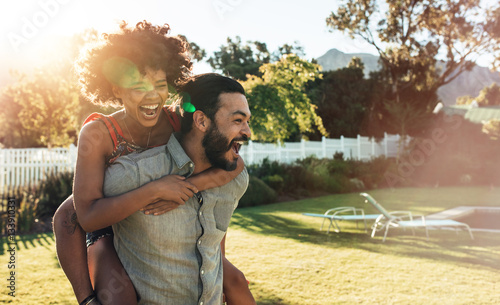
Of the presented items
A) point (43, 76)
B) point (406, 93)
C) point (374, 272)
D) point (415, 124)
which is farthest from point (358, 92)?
point (374, 272)

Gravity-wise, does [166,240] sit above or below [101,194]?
below

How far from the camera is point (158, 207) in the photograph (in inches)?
75.4

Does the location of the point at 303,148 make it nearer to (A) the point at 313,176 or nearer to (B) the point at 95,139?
(A) the point at 313,176

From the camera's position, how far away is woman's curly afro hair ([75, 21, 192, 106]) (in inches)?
83.7

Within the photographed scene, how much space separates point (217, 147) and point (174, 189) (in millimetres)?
296

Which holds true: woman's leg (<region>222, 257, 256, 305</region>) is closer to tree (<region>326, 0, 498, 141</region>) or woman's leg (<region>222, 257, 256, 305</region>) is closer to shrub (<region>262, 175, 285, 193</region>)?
shrub (<region>262, 175, 285, 193</region>)

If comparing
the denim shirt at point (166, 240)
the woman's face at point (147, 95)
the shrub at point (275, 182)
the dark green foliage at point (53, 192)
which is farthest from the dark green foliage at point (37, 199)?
the denim shirt at point (166, 240)

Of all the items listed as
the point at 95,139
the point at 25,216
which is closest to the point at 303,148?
the point at 25,216

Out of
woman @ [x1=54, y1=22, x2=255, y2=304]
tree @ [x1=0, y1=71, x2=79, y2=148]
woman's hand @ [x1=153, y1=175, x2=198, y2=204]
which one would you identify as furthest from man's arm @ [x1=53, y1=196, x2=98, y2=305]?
tree @ [x1=0, y1=71, x2=79, y2=148]

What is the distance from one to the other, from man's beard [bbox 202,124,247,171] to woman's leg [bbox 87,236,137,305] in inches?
24.0

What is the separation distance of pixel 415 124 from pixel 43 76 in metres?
23.9

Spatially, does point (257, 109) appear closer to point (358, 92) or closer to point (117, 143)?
point (117, 143)

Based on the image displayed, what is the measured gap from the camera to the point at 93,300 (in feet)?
6.44

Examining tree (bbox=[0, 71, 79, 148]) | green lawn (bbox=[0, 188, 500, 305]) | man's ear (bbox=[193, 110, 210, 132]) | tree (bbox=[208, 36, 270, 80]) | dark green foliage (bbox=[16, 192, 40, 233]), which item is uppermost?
tree (bbox=[208, 36, 270, 80])
